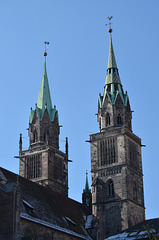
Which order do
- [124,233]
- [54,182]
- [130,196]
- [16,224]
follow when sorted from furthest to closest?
[54,182]
[130,196]
[124,233]
[16,224]

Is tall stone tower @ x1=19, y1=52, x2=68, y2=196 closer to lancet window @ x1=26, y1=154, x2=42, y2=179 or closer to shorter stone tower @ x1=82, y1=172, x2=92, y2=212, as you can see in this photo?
lancet window @ x1=26, y1=154, x2=42, y2=179

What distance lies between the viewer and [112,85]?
7206cm

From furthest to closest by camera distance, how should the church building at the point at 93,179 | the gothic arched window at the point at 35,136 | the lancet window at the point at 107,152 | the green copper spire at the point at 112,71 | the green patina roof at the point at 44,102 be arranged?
the green patina roof at the point at 44,102 → the gothic arched window at the point at 35,136 → the green copper spire at the point at 112,71 → the lancet window at the point at 107,152 → the church building at the point at 93,179

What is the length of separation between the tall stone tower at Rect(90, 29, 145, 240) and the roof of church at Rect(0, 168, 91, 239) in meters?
3.22

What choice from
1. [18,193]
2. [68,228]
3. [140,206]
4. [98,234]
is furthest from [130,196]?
[18,193]

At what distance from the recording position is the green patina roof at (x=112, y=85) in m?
70.7

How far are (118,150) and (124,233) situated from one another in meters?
19.5

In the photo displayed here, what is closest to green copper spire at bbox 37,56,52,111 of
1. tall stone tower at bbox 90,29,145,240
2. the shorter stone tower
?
tall stone tower at bbox 90,29,145,240

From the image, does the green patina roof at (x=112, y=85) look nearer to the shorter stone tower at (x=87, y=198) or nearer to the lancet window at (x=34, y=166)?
the lancet window at (x=34, y=166)

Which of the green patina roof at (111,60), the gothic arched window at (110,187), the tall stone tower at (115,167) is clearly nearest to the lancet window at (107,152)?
the tall stone tower at (115,167)

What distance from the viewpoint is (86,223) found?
6206cm

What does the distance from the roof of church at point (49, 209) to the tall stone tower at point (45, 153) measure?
32.2ft

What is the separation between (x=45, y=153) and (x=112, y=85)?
13671 mm

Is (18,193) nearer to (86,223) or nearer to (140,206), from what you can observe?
(86,223)
